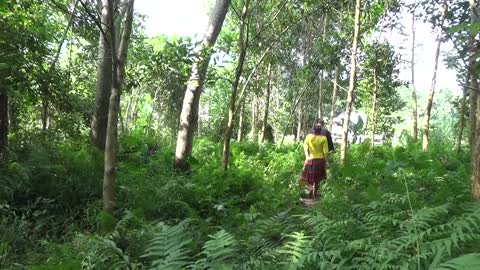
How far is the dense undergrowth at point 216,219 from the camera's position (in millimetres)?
3309

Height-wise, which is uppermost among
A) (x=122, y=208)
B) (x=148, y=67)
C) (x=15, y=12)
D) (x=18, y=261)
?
(x=15, y=12)

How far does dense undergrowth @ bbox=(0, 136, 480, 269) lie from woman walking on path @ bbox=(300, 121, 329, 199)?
33 cm

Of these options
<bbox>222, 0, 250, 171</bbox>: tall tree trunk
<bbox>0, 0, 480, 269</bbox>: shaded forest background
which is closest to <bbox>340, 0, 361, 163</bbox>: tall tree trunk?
<bbox>0, 0, 480, 269</bbox>: shaded forest background

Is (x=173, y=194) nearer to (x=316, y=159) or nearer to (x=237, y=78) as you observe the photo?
(x=237, y=78)

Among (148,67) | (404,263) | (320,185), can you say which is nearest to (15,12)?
(148,67)

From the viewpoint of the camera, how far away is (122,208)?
230 inches

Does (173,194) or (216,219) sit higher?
(173,194)

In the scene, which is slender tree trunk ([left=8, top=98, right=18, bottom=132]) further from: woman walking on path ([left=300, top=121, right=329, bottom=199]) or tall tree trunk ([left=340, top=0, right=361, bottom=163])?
tall tree trunk ([left=340, top=0, right=361, bottom=163])

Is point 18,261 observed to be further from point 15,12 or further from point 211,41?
point 211,41

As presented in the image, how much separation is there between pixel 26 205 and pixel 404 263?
5.00m

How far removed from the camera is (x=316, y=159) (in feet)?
28.7

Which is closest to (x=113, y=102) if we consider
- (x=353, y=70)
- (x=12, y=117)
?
(x=12, y=117)

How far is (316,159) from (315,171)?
25 centimetres

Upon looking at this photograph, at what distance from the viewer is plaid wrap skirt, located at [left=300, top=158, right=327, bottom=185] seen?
343 inches
